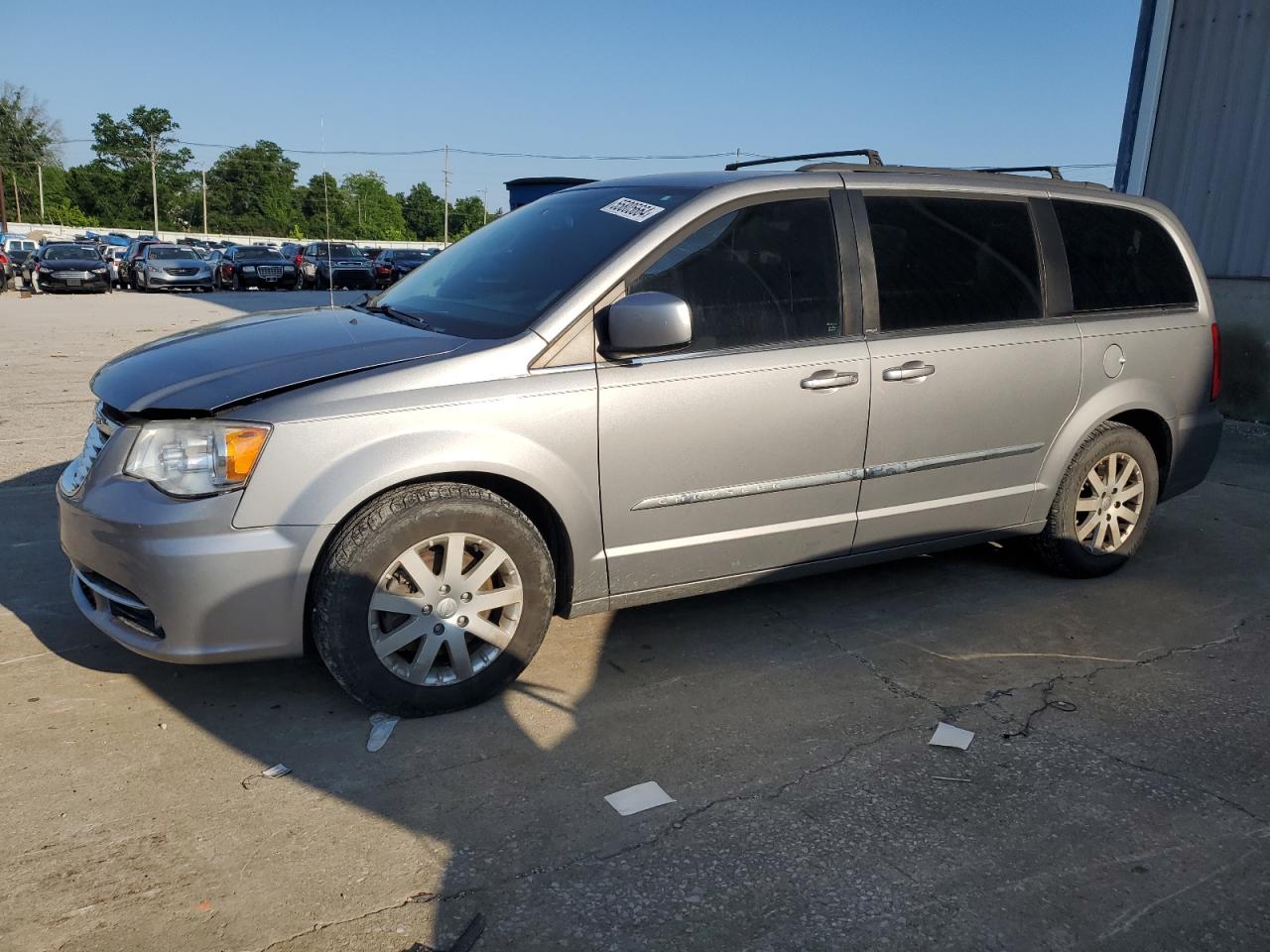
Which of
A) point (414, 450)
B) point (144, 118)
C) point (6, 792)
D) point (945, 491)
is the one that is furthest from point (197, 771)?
point (144, 118)

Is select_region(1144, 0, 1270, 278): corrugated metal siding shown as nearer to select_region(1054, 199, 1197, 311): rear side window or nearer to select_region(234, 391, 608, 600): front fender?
select_region(1054, 199, 1197, 311): rear side window

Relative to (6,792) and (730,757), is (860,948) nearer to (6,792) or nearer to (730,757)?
(730,757)

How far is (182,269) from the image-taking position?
3034 centimetres

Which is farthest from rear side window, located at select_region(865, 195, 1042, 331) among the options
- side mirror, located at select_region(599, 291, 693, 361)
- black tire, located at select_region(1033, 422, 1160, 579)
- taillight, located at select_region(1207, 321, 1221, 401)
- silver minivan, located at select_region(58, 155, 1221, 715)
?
taillight, located at select_region(1207, 321, 1221, 401)

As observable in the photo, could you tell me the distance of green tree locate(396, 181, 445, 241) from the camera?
107500mm

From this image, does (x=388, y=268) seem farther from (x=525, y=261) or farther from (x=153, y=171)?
(x=153, y=171)

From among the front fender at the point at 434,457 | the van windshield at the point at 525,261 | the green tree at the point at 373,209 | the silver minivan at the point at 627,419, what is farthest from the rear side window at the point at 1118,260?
the green tree at the point at 373,209

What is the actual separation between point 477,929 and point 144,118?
11358 centimetres

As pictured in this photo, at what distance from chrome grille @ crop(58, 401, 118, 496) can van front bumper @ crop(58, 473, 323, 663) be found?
0.42 ft

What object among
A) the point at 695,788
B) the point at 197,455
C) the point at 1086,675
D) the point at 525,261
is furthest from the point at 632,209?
the point at 1086,675

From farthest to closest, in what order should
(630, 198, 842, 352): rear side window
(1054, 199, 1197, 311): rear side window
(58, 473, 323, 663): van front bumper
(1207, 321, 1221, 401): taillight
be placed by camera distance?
(1207, 321, 1221, 401): taillight, (1054, 199, 1197, 311): rear side window, (630, 198, 842, 352): rear side window, (58, 473, 323, 663): van front bumper

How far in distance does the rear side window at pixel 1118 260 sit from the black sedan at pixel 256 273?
30.9 metres

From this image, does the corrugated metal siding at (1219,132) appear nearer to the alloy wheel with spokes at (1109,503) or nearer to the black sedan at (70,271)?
the alloy wheel with spokes at (1109,503)

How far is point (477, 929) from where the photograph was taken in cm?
244
